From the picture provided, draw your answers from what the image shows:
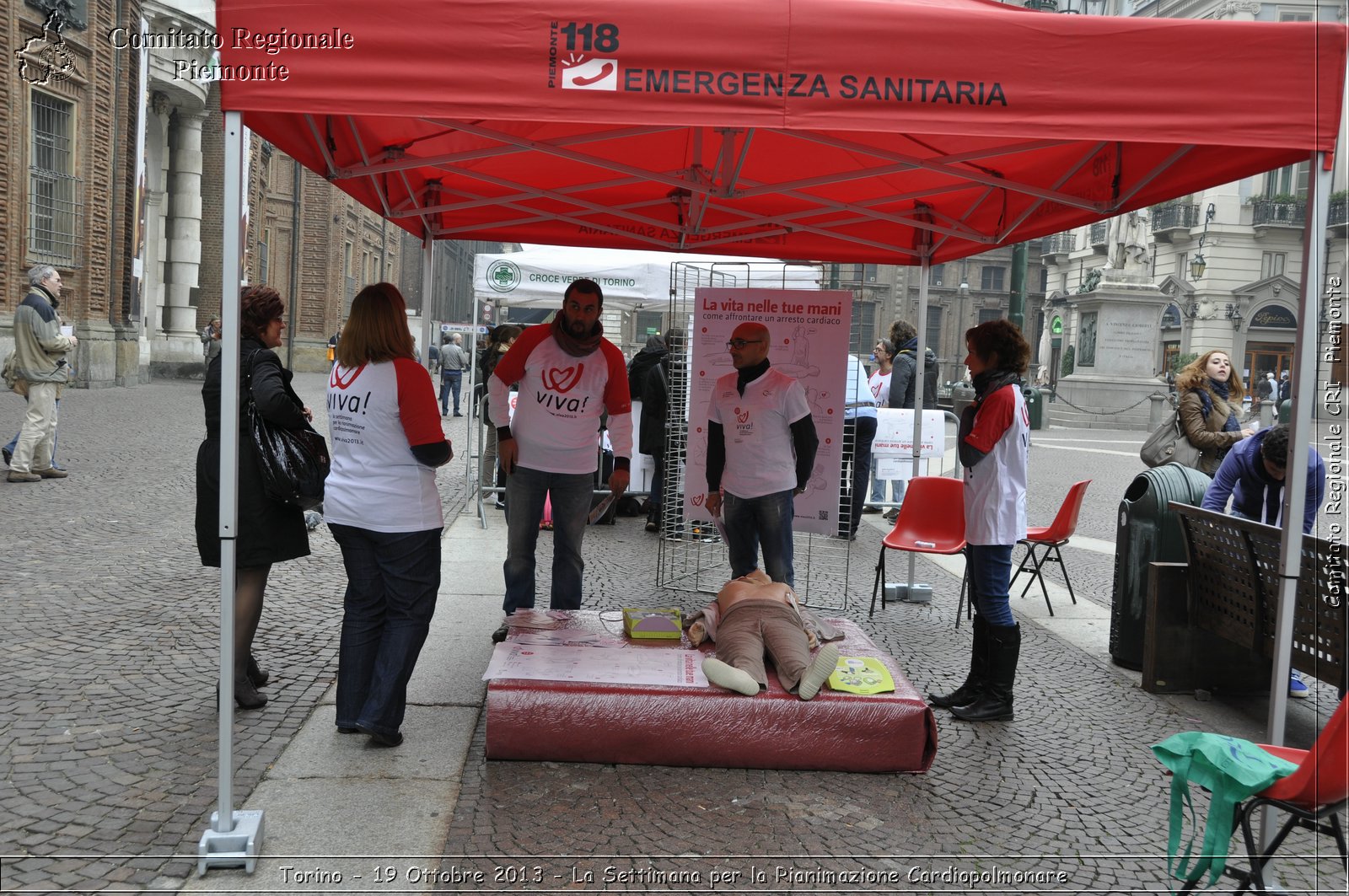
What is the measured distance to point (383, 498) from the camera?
4168 millimetres

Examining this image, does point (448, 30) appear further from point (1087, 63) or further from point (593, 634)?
point (593, 634)

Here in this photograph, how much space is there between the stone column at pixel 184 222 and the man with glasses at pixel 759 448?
1145 inches

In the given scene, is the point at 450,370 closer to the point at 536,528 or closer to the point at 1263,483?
the point at 536,528

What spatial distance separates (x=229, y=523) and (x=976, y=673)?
11.3ft

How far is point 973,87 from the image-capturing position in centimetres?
343

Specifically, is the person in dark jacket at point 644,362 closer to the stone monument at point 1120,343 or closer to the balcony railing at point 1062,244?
the stone monument at point 1120,343

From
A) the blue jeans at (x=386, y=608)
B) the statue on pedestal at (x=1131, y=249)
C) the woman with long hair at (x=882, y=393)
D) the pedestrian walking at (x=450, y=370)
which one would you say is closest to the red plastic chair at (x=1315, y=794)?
the blue jeans at (x=386, y=608)

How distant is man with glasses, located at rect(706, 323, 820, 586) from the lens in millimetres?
6117

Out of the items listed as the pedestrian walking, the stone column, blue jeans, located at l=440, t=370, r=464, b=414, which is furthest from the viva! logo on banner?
the stone column

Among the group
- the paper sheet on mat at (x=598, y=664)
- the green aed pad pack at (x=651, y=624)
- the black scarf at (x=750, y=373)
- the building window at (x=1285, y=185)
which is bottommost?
the paper sheet on mat at (x=598, y=664)

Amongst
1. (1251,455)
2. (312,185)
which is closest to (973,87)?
(1251,455)

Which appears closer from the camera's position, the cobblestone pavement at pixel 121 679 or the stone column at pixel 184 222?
the cobblestone pavement at pixel 121 679

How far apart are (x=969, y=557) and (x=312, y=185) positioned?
40.5 meters

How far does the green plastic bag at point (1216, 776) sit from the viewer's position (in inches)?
111
